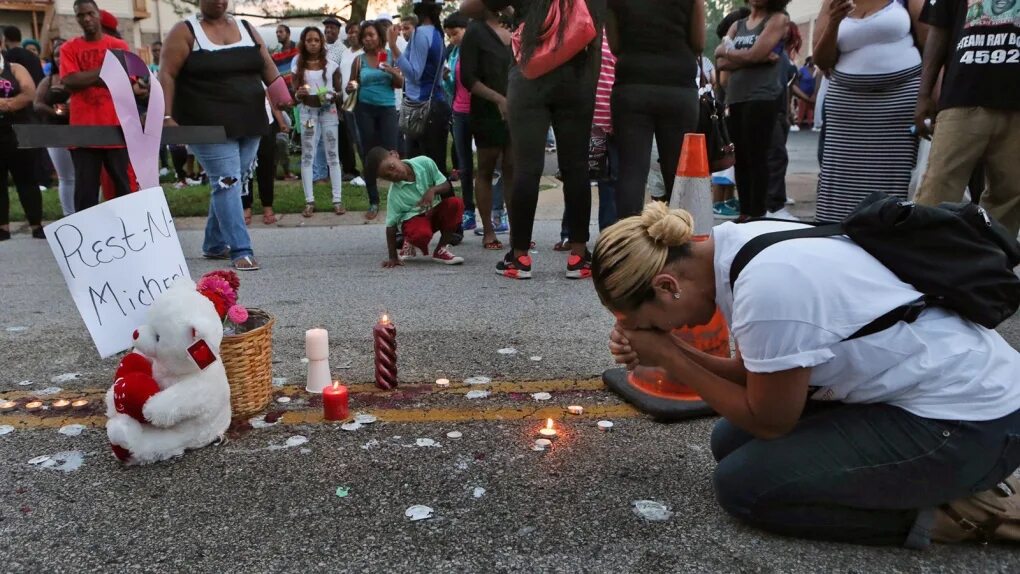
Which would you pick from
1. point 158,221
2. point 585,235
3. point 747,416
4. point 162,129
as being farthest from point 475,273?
point 747,416

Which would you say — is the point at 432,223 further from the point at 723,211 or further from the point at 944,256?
the point at 944,256

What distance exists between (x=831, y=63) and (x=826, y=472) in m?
3.41

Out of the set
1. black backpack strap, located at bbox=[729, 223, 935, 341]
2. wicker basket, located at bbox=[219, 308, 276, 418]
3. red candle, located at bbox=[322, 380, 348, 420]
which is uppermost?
black backpack strap, located at bbox=[729, 223, 935, 341]

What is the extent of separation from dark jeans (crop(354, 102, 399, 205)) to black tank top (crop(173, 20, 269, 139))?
233cm

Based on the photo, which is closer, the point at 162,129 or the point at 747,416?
the point at 747,416

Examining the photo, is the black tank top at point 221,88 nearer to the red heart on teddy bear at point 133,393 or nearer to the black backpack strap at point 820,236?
the red heart on teddy bear at point 133,393

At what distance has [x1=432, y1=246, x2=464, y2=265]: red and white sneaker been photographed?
18.7 ft

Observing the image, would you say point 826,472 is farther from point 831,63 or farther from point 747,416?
point 831,63

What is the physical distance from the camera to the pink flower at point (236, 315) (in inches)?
105

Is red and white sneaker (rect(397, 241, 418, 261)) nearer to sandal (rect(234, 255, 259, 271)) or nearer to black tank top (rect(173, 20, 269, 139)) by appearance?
sandal (rect(234, 255, 259, 271))

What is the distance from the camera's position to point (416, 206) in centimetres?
557

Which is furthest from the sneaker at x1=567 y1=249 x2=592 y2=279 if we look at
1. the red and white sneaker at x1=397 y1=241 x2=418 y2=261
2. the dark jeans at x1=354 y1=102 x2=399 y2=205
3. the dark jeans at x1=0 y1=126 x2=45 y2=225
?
the dark jeans at x1=0 y1=126 x2=45 y2=225

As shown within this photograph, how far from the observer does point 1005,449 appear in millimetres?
1910

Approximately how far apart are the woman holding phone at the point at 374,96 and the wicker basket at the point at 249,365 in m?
4.82
